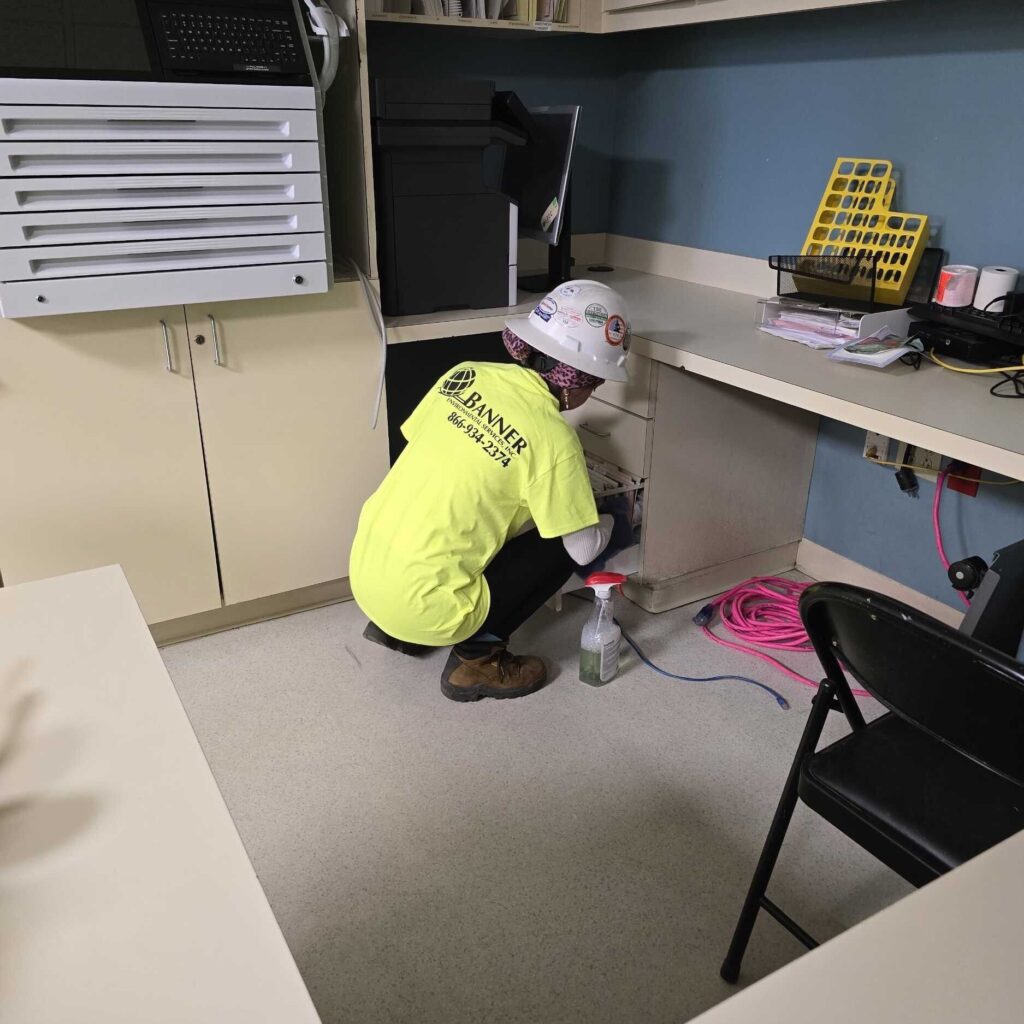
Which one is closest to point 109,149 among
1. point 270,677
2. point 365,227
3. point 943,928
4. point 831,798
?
point 365,227

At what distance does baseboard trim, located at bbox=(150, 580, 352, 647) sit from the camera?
2.39m

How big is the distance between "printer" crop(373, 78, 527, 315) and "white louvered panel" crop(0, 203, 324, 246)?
276mm

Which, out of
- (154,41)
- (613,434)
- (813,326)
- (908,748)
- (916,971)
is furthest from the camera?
(613,434)

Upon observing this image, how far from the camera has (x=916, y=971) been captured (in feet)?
2.15

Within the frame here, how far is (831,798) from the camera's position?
1242mm

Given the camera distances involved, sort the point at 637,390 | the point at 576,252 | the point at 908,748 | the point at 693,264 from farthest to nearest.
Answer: the point at 576,252 < the point at 693,264 < the point at 637,390 < the point at 908,748

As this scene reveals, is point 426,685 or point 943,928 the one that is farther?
point 426,685

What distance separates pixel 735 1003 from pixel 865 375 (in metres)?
1.60

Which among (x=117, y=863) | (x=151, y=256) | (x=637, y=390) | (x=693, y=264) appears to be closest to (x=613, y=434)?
(x=637, y=390)

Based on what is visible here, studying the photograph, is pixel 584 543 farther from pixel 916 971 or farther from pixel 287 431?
pixel 916 971

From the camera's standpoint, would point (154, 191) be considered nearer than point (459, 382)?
Yes

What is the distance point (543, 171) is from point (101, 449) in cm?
141

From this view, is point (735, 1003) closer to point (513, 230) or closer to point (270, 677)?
point (270, 677)

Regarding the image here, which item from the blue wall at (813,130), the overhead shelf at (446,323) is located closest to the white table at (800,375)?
the overhead shelf at (446,323)
